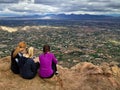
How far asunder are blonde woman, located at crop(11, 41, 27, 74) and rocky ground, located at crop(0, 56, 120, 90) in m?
0.51

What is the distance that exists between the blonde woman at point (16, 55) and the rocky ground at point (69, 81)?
20.2 inches

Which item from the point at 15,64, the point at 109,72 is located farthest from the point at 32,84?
the point at 109,72

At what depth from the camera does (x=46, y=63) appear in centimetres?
1565

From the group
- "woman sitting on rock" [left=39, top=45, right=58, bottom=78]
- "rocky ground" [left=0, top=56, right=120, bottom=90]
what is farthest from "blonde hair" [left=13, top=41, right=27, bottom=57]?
"rocky ground" [left=0, top=56, right=120, bottom=90]

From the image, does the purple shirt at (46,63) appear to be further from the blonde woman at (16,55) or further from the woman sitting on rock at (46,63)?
the blonde woman at (16,55)

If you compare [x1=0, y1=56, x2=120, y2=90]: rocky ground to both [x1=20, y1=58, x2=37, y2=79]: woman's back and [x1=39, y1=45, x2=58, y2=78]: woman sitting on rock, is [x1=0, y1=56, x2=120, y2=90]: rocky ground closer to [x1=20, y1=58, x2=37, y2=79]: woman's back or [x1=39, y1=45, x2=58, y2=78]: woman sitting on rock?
[x1=20, y1=58, x2=37, y2=79]: woman's back

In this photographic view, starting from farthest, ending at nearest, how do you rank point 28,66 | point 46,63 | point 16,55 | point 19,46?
point 16,55, point 28,66, point 46,63, point 19,46

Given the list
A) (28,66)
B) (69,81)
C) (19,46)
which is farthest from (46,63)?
(69,81)

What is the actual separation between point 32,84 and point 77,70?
446 cm

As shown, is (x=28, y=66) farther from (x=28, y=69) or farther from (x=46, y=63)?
(x=46, y=63)

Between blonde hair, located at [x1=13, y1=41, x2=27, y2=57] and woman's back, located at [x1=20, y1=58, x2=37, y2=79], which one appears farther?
woman's back, located at [x1=20, y1=58, x2=37, y2=79]

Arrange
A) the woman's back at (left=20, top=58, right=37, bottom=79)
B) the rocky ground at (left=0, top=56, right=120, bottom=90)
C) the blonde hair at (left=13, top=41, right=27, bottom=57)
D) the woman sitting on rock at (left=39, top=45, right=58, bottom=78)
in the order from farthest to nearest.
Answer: the rocky ground at (left=0, top=56, right=120, bottom=90) → the woman's back at (left=20, top=58, right=37, bottom=79) → the woman sitting on rock at (left=39, top=45, right=58, bottom=78) → the blonde hair at (left=13, top=41, right=27, bottom=57)

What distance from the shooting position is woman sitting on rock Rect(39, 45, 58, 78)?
15594 millimetres

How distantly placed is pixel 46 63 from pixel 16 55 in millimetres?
1860
